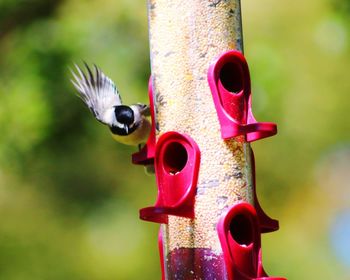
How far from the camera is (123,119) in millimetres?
6160

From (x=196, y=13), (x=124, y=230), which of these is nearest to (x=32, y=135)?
(x=124, y=230)

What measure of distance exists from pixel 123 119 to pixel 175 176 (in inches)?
47.5

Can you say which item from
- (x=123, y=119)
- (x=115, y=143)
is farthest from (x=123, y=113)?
(x=115, y=143)

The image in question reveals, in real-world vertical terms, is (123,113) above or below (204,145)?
above

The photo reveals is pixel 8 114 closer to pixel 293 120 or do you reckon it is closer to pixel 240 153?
pixel 293 120

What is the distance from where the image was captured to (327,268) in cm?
921

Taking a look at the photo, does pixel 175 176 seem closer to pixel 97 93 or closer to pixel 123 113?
pixel 123 113

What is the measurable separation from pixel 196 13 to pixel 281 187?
4402 millimetres

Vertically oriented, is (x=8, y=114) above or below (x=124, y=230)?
above

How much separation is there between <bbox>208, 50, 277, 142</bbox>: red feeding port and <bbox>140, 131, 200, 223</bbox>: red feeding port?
17 cm

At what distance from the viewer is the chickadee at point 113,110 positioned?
598cm

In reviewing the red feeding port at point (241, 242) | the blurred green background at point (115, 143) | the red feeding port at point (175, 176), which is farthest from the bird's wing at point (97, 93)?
the blurred green background at point (115, 143)

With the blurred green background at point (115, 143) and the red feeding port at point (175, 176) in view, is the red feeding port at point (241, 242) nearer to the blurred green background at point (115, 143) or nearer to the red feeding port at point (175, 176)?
the red feeding port at point (175, 176)

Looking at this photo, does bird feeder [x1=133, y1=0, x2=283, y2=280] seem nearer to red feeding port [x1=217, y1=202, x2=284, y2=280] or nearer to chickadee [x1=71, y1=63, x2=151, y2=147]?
red feeding port [x1=217, y1=202, x2=284, y2=280]
